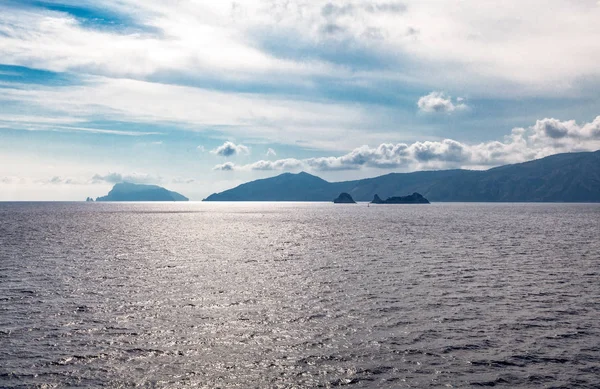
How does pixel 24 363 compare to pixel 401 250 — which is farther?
pixel 401 250

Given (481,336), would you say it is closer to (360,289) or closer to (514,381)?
(514,381)

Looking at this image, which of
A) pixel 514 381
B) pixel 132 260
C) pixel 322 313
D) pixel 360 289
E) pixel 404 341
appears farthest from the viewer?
pixel 132 260

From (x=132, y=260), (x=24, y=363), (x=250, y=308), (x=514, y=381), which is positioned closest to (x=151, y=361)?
(x=24, y=363)

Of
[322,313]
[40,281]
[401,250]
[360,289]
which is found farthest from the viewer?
[401,250]

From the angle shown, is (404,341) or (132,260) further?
(132,260)

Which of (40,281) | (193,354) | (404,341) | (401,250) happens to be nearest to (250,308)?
(193,354)

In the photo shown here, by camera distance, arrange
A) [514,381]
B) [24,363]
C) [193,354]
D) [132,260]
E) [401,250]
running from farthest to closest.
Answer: [401,250] → [132,260] → [193,354] → [24,363] → [514,381]

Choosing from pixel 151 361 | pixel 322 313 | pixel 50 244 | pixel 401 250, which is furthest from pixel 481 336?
pixel 50 244

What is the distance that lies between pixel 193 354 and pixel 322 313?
1428 centimetres

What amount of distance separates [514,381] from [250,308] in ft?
78.9

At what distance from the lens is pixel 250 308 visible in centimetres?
4225

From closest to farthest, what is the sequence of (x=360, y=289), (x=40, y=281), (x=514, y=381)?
(x=514, y=381) < (x=360, y=289) < (x=40, y=281)

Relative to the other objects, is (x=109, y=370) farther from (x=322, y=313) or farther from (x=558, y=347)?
(x=558, y=347)

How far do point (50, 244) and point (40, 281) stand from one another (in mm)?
51471
